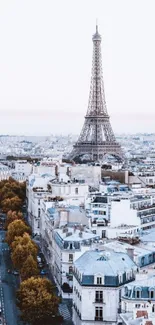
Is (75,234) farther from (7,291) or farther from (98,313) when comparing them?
(98,313)

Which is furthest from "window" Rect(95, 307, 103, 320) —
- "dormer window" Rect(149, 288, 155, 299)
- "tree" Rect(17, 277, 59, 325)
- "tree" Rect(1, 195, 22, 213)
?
"tree" Rect(1, 195, 22, 213)

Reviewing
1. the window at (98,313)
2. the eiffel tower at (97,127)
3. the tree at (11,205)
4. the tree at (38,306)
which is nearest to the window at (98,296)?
the window at (98,313)

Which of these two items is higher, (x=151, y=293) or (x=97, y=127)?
(x=97, y=127)

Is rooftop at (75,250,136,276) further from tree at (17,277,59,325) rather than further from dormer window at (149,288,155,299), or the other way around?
dormer window at (149,288,155,299)

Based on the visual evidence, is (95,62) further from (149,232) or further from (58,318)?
(58,318)

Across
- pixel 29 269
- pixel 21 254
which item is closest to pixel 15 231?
pixel 21 254

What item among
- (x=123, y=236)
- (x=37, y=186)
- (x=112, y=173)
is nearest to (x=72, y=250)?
(x=123, y=236)
